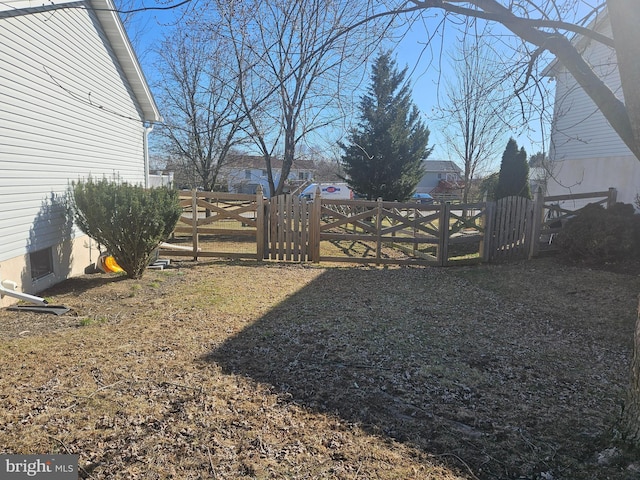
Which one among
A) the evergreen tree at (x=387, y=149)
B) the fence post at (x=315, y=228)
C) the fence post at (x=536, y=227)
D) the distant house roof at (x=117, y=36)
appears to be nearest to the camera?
the distant house roof at (x=117, y=36)

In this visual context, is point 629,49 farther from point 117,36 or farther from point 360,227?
point 117,36

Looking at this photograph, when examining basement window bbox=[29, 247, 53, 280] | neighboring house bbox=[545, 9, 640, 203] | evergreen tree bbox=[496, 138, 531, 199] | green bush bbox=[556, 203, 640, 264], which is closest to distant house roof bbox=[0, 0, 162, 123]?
basement window bbox=[29, 247, 53, 280]

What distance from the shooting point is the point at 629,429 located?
98.2 inches

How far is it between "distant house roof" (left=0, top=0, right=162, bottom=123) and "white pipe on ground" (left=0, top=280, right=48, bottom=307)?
369 centimetres

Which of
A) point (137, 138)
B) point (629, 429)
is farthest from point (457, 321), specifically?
point (137, 138)

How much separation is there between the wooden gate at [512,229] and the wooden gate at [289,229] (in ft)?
14.4

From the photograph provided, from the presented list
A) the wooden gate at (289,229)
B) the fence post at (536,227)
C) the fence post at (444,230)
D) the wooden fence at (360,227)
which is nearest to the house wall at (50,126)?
the wooden fence at (360,227)

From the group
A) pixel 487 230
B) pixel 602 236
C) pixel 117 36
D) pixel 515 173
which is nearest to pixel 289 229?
pixel 487 230

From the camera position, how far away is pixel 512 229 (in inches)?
378

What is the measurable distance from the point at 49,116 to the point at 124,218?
214cm

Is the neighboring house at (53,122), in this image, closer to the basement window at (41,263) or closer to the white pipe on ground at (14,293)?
the basement window at (41,263)

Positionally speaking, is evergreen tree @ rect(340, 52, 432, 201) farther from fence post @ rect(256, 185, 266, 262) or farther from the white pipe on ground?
the white pipe on ground

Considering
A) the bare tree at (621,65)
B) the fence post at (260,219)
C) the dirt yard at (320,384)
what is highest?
the bare tree at (621,65)

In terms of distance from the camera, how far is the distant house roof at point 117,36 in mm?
5828
